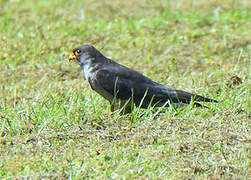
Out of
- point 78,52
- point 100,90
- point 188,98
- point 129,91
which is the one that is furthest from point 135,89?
point 78,52

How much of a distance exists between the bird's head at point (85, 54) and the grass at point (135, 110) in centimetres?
41

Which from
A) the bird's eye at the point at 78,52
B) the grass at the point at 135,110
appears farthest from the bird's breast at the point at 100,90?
the bird's eye at the point at 78,52

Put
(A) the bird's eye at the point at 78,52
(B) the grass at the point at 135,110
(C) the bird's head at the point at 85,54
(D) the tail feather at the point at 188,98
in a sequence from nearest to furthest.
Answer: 1. (B) the grass at the point at 135,110
2. (D) the tail feather at the point at 188,98
3. (C) the bird's head at the point at 85,54
4. (A) the bird's eye at the point at 78,52

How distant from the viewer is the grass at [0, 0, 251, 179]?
5.46m

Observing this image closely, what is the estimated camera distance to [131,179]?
514cm

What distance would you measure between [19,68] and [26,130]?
3098 mm

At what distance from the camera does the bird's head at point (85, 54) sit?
7371 mm

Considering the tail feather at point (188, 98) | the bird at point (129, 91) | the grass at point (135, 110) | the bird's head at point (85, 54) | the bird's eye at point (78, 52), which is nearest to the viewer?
the grass at point (135, 110)

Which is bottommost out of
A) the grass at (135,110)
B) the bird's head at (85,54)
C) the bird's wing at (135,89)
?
the grass at (135,110)

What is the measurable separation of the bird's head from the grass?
408 millimetres

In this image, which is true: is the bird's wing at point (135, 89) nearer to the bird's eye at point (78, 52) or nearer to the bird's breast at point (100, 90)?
the bird's breast at point (100, 90)

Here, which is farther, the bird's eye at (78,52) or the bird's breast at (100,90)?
the bird's eye at (78,52)

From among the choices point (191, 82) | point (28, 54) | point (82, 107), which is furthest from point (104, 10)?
point (82, 107)

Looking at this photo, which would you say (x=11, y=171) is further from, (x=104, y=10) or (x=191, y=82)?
(x=104, y=10)
